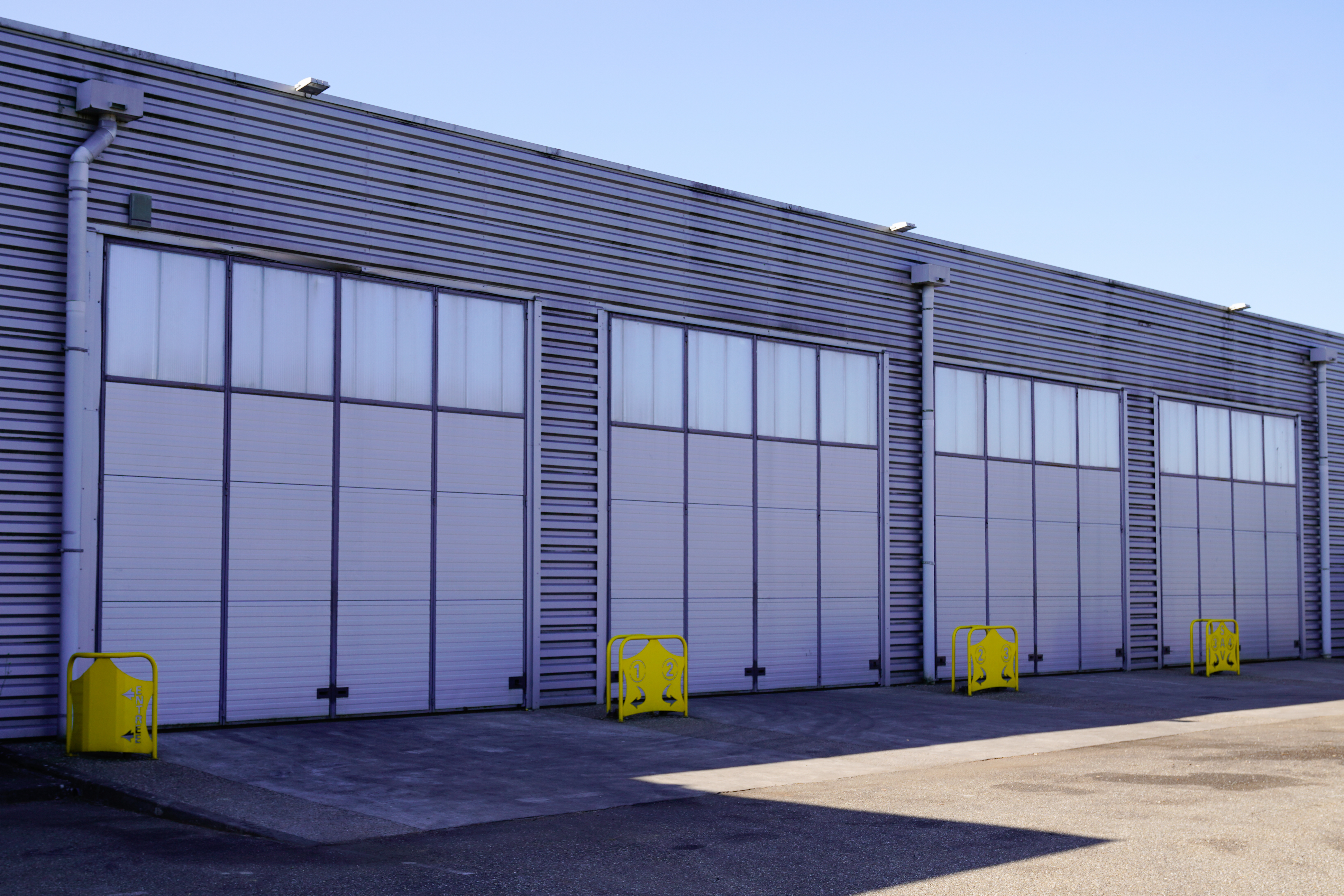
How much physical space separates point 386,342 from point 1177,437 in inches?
641

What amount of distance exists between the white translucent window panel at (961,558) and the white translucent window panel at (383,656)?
8.89 m

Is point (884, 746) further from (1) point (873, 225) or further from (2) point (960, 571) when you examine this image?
(1) point (873, 225)

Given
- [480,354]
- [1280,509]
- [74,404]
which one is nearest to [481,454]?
[480,354]

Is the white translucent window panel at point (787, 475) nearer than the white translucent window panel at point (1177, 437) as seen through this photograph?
Yes

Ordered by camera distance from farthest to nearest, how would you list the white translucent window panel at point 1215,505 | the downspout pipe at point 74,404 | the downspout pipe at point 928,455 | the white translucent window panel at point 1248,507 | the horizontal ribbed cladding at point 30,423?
the white translucent window panel at point 1248,507 < the white translucent window panel at point 1215,505 < the downspout pipe at point 928,455 < the downspout pipe at point 74,404 < the horizontal ribbed cladding at point 30,423

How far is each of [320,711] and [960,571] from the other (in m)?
10.8

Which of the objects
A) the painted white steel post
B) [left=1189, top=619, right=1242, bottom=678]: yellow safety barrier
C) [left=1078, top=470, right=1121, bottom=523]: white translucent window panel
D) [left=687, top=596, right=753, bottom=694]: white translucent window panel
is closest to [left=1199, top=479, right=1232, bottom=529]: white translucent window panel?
[left=1189, top=619, right=1242, bottom=678]: yellow safety barrier

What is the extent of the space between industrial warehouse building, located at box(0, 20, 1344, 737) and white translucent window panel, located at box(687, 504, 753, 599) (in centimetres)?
5

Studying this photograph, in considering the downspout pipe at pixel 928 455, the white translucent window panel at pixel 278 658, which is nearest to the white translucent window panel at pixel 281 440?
the white translucent window panel at pixel 278 658

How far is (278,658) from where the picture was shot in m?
13.9

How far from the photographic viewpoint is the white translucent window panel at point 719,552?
17.5m

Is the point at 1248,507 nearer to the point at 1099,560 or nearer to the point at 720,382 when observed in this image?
the point at 1099,560

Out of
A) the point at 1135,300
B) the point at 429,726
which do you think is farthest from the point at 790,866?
the point at 1135,300

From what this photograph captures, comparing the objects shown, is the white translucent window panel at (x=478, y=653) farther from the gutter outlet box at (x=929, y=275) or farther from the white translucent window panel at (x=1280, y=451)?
the white translucent window panel at (x=1280, y=451)
